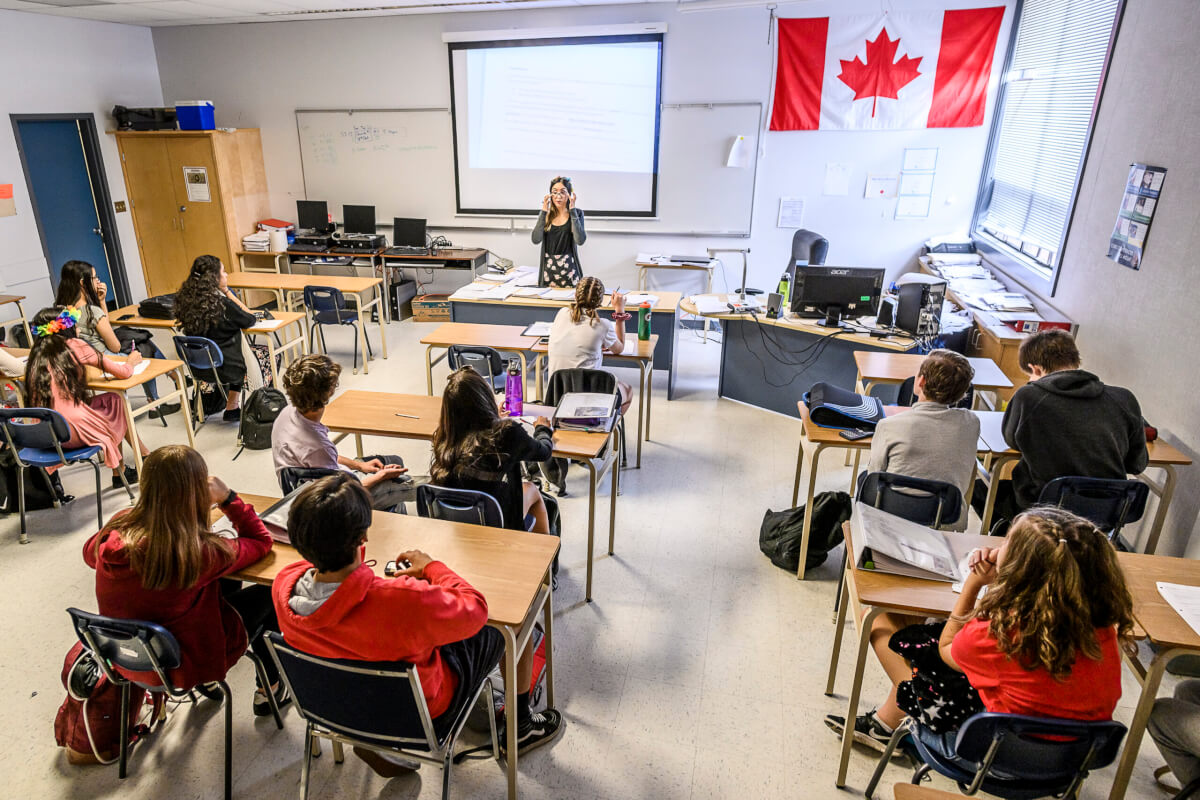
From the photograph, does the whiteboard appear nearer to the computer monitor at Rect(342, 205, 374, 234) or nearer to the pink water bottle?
the computer monitor at Rect(342, 205, 374, 234)

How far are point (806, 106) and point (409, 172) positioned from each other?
14.1 feet

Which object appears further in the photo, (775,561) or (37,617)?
(775,561)

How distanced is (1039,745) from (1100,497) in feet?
4.96

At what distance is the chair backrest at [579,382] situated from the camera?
3.62 meters

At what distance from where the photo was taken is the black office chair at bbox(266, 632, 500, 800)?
5.49 feet

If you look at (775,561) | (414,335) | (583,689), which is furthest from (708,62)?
(583,689)

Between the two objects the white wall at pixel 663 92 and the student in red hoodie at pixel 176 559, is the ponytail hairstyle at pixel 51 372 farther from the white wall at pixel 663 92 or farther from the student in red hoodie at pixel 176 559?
the white wall at pixel 663 92

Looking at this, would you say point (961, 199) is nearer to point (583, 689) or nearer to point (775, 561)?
point (775, 561)

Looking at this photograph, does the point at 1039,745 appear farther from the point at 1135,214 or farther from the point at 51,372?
the point at 51,372

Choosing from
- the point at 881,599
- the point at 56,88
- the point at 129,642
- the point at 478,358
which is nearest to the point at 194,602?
the point at 129,642

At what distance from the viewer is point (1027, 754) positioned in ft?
5.47

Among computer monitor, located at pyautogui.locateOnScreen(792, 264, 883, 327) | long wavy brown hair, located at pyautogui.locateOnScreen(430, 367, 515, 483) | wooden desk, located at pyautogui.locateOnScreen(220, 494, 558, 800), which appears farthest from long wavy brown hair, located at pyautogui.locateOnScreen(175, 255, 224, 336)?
computer monitor, located at pyautogui.locateOnScreen(792, 264, 883, 327)

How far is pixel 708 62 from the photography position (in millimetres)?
6695

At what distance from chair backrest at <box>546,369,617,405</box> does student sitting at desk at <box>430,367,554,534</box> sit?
1071mm
